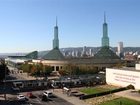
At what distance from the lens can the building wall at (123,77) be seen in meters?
64.1

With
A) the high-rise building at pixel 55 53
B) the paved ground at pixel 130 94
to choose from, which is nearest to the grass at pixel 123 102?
the paved ground at pixel 130 94

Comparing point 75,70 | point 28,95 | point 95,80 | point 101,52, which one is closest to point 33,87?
point 28,95

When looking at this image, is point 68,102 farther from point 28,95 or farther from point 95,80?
point 95,80

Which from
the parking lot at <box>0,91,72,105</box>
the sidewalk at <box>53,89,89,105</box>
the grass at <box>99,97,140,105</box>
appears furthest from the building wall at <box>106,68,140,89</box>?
the parking lot at <box>0,91,72,105</box>

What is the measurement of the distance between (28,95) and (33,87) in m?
11.2

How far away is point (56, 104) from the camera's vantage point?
49.1 m

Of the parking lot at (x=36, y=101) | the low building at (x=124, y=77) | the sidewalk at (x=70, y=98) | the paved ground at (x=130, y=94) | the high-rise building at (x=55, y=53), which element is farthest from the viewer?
the high-rise building at (x=55, y=53)

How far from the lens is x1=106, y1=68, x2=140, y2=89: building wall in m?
64.1

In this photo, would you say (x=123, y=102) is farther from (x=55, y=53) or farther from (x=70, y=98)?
(x=55, y=53)

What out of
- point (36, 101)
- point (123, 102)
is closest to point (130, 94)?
point (123, 102)

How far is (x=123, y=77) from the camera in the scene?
6869 centimetres

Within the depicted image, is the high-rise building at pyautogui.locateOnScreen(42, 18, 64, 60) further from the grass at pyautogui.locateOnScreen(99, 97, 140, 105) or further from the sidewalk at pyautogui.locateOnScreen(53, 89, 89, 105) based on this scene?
the grass at pyautogui.locateOnScreen(99, 97, 140, 105)

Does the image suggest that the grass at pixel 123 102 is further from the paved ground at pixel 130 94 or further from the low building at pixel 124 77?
the low building at pixel 124 77

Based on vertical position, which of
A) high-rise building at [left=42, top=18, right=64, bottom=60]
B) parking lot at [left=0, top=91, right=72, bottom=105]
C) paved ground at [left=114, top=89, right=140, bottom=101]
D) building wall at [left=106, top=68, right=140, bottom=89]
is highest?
high-rise building at [left=42, top=18, right=64, bottom=60]
